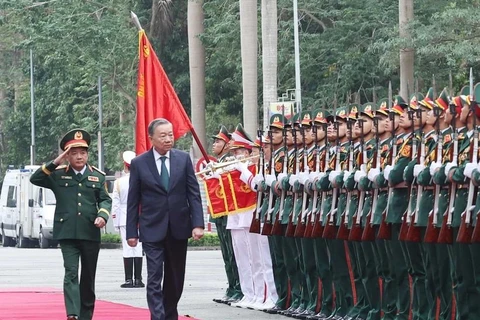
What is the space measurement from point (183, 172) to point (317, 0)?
2819 cm

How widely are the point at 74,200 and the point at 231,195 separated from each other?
2858mm

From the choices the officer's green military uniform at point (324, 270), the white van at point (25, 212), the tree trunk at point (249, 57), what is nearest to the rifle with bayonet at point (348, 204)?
the officer's green military uniform at point (324, 270)

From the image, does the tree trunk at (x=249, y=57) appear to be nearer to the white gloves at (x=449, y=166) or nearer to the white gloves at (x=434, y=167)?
the white gloves at (x=434, y=167)

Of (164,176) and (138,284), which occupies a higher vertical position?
(164,176)

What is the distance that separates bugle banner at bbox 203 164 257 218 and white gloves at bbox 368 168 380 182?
345 cm

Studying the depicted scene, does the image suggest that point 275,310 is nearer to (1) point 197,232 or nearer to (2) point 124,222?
(1) point 197,232

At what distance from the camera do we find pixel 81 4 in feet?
163

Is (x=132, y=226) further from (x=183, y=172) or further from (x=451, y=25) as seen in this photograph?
(x=451, y=25)

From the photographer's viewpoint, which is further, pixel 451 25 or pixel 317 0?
pixel 317 0

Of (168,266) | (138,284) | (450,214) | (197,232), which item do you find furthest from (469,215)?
(138,284)

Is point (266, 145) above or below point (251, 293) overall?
above

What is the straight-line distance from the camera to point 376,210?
1270 centimetres

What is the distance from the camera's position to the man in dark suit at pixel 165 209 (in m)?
12.6

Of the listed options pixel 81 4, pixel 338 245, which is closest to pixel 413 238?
pixel 338 245
